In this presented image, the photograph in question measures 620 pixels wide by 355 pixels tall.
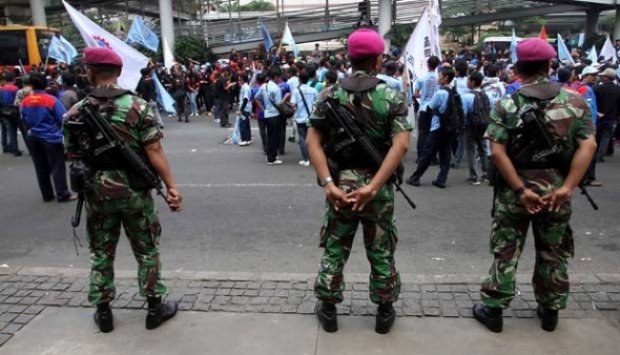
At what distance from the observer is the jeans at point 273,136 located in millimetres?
9891

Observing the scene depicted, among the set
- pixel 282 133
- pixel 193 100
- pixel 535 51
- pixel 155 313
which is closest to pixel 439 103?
pixel 282 133

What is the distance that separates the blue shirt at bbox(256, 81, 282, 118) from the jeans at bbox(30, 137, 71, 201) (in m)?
3.70

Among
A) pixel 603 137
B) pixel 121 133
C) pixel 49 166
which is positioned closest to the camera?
pixel 121 133

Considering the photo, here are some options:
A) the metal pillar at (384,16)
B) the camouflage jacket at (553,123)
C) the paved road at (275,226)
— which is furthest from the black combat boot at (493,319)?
the metal pillar at (384,16)

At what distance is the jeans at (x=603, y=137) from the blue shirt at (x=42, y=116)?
27.5ft

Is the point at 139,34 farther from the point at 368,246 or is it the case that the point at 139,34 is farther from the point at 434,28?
the point at 368,246

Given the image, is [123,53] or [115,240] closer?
[115,240]

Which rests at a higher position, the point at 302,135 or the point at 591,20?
the point at 591,20

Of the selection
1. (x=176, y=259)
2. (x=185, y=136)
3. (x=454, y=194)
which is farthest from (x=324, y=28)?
(x=176, y=259)

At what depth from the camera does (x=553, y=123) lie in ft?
10.8

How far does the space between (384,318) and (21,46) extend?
77.1 ft

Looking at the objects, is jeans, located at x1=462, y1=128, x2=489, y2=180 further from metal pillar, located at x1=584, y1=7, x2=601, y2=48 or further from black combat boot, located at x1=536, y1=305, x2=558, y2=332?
metal pillar, located at x1=584, y1=7, x2=601, y2=48

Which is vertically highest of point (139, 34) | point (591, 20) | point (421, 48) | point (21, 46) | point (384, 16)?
point (384, 16)

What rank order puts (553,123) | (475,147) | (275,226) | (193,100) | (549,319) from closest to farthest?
1. (553,123)
2. (549,319)
3. (275,226)
4. (475,147)
5. (193,100)
